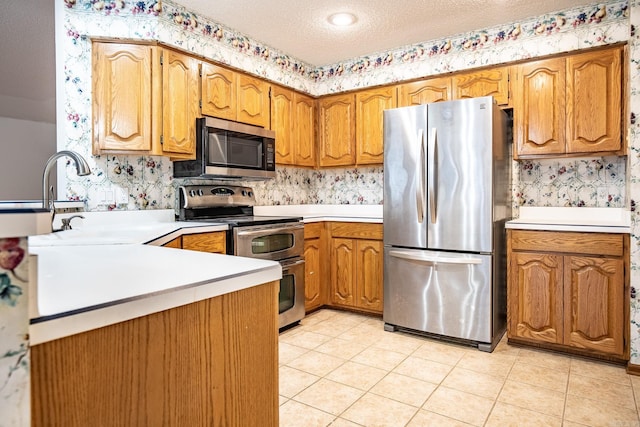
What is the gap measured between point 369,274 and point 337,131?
1488mm

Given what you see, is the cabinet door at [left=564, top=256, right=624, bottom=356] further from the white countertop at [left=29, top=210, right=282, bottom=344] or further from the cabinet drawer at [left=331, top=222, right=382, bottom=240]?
the white countertop at [left=29, top=210, right=282, bottom=344]

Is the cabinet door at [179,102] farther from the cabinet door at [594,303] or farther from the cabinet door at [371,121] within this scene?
the cabinet door at [594,303]

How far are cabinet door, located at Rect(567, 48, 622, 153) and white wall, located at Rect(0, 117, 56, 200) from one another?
11.9 feet

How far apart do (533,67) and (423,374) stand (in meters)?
2.41

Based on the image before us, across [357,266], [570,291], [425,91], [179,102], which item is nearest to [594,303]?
[570,291]

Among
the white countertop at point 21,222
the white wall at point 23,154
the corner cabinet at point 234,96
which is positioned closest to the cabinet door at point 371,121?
the corner cabinet at point 234,96

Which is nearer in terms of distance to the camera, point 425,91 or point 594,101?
point 594,101

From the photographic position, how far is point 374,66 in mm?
3893

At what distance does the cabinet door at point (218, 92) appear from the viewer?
121 inches

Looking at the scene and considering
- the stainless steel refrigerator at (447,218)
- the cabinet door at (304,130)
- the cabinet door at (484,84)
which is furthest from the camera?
the cabinet door at (304,130)

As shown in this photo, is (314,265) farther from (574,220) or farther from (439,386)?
(574,220)

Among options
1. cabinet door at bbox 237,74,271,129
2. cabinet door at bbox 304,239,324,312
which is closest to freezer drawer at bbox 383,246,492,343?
cabinet door at bbox 304,239,324,312

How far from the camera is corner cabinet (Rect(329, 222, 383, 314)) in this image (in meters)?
3.51

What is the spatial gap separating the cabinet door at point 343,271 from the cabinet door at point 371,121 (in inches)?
33.3
